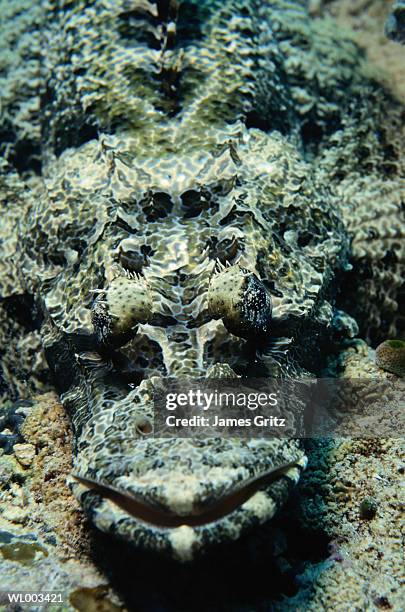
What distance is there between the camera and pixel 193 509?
9.41 ft

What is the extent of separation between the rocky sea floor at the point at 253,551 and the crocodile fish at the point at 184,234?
571mm

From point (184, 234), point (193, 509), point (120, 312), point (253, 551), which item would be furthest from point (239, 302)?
point (253, 551)

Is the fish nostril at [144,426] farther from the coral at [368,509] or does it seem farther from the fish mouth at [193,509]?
the coral at [368,509]

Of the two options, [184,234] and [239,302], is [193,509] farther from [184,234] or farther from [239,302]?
[184,234]

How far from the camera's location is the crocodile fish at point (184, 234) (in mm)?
3250

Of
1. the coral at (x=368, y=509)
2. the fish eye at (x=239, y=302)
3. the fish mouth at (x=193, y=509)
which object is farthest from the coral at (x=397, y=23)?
the fish mouth at (x=193, y=509)

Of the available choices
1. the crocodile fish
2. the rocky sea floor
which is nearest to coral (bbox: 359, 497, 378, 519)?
the rocky sea floor

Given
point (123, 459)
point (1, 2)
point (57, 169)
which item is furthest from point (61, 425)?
point (1, 2)

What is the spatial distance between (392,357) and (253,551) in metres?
2.26

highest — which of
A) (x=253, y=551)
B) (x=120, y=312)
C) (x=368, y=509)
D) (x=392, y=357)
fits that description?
(x=120, y=312)

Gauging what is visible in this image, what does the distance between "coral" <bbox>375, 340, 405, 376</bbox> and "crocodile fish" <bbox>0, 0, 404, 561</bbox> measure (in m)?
0.35

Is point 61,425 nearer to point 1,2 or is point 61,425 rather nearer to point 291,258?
point 291,258

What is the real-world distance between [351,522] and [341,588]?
491mm

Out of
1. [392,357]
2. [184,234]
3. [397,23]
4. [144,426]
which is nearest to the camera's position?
[144,426]
